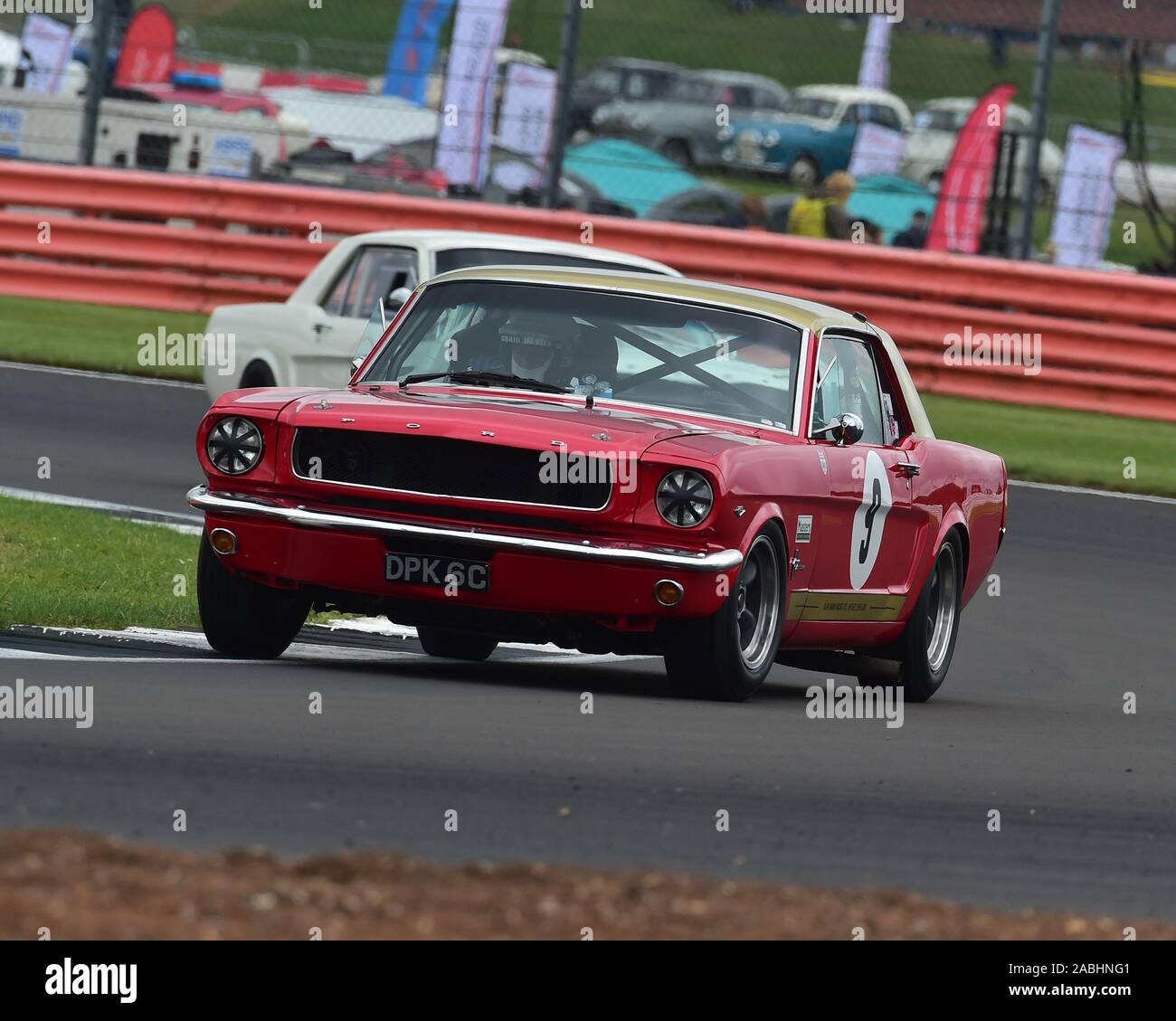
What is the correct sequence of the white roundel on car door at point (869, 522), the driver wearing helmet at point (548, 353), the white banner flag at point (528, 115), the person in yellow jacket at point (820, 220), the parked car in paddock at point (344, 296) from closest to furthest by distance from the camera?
the driver wearing helmet at point (548, 353), the white roundel on car door at point (869, 522), the parked car in paddock at point (344, 296), the white banner flag at point (528, 115), the person in yellow jacket at point (820, 220)

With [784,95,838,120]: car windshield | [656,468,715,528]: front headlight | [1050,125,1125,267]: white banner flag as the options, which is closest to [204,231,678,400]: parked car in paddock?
[656,468,715,528]: front headlight

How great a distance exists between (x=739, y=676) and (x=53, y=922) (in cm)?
394

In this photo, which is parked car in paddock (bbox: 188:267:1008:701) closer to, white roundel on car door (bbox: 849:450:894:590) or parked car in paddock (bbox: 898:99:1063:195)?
white roundel on car door (bbox: 849:450:894:590)

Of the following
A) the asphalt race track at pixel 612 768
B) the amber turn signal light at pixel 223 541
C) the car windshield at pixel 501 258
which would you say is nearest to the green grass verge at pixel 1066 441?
the car windshield at pixel 501 258

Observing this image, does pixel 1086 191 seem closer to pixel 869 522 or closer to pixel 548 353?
pixel 869 522

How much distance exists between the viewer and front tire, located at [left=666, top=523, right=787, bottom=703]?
25.5ft

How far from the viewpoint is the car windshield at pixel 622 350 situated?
8.59 metres

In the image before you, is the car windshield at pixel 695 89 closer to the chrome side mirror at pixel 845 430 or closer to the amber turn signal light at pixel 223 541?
the chrome side mirror at pixel 845 430

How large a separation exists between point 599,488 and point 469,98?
13.3 m

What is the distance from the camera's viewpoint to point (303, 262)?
1975 centimetres

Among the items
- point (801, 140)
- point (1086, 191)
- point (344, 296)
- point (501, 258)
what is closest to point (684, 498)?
point (501, 258)

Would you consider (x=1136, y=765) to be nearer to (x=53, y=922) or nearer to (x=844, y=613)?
(x=844, y=613)

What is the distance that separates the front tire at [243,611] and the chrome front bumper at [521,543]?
1.08 feet

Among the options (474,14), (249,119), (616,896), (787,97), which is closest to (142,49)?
(249,119)
